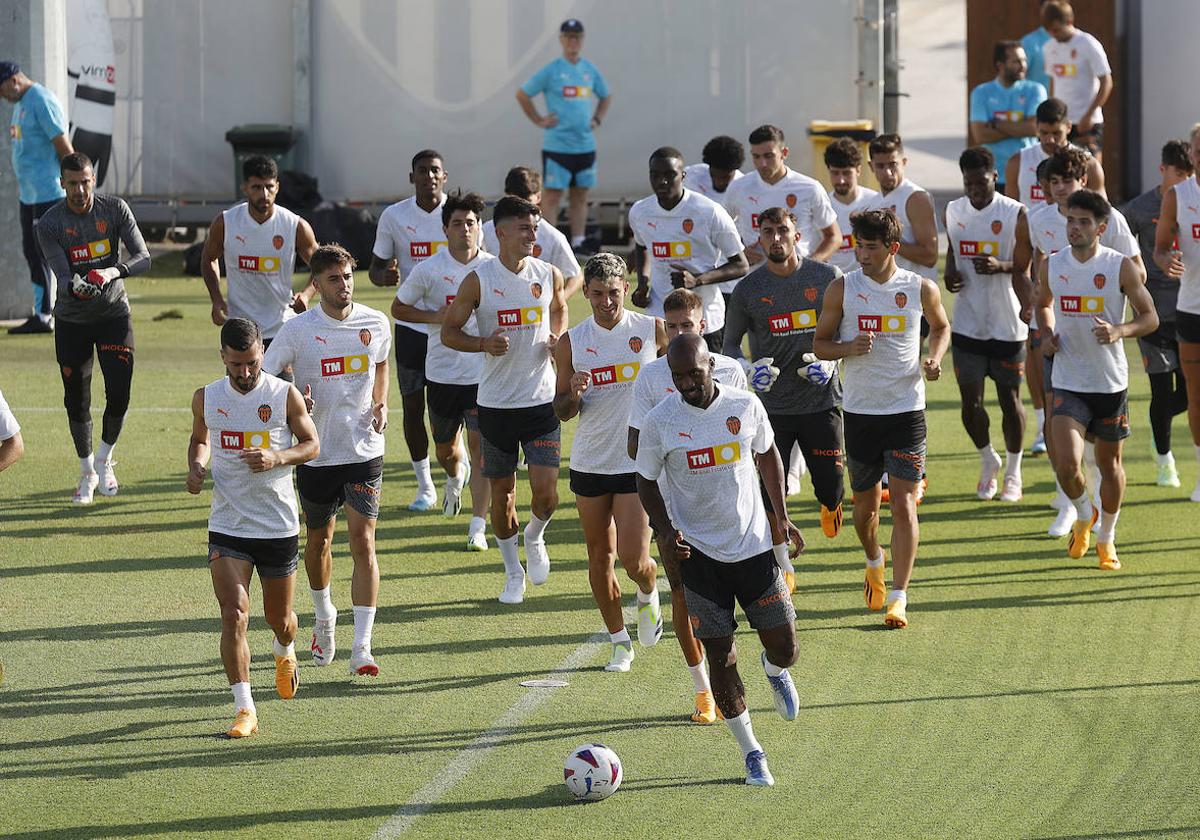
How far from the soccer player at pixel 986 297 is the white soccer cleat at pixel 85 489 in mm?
6336

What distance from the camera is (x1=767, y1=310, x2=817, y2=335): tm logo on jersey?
11.2m

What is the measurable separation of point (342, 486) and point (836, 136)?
48.5 feet

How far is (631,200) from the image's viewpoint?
24797 mm

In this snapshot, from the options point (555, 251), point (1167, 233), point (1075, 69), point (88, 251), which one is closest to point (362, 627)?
point (555, 251)

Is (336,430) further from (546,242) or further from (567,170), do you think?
(567,170)

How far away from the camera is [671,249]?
41.9 feet

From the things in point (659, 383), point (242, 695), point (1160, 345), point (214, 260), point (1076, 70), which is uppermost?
point (1076, 70)

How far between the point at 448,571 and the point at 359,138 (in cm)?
1447

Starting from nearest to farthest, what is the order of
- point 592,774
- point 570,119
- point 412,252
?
point 592,774
point 412,252
point 570,119

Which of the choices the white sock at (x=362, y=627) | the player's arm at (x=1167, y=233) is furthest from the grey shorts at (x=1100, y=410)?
the white sock at (x=362, y=627)

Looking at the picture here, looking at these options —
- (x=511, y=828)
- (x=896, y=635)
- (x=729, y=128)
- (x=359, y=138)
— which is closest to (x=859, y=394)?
(x=896, y=635)

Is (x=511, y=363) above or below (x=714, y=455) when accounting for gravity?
above

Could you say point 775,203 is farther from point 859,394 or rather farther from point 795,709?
point 795,709

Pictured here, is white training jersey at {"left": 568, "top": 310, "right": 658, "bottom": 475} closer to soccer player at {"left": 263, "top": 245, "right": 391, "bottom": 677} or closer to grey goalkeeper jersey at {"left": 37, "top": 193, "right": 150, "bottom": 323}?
soccer player at {"left": 263, "top": 245, "right": 391, "bottom": 677}
